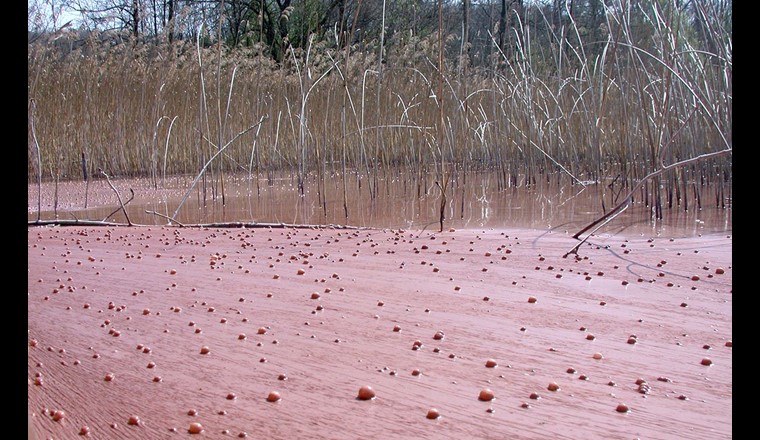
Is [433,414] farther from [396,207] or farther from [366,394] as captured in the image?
[396,207]

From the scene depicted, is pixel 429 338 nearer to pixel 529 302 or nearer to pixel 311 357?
pixel 311 357

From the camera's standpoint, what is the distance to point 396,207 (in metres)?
5.72

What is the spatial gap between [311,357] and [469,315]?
0.55 m

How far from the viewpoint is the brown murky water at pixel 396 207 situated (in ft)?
14.7

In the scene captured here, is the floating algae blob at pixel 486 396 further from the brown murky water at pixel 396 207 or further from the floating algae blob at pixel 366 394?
the brown murky water at pixel 396 207

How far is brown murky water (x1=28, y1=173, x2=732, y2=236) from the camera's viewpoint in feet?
14.7

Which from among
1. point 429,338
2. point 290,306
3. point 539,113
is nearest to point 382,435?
point 429,338

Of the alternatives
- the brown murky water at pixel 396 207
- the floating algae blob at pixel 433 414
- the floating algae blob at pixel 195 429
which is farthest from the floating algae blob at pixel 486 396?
the brown murky water at pixel 396 207

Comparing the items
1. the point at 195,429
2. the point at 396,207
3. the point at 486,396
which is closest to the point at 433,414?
the point at 486,396

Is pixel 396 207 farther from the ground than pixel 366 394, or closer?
farther from the ground

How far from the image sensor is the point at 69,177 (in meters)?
7.81

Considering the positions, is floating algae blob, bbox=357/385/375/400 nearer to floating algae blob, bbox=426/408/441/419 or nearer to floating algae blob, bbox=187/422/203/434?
floating algae blob, bbox=426/408/441/419

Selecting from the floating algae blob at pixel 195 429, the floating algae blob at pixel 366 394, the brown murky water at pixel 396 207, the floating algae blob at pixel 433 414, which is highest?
the brown murky water at pixel 396 207

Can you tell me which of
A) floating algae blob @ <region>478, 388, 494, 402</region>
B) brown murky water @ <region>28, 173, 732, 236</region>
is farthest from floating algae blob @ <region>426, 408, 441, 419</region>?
brown murky water @ <region>28, 173, 732, 236</region>
